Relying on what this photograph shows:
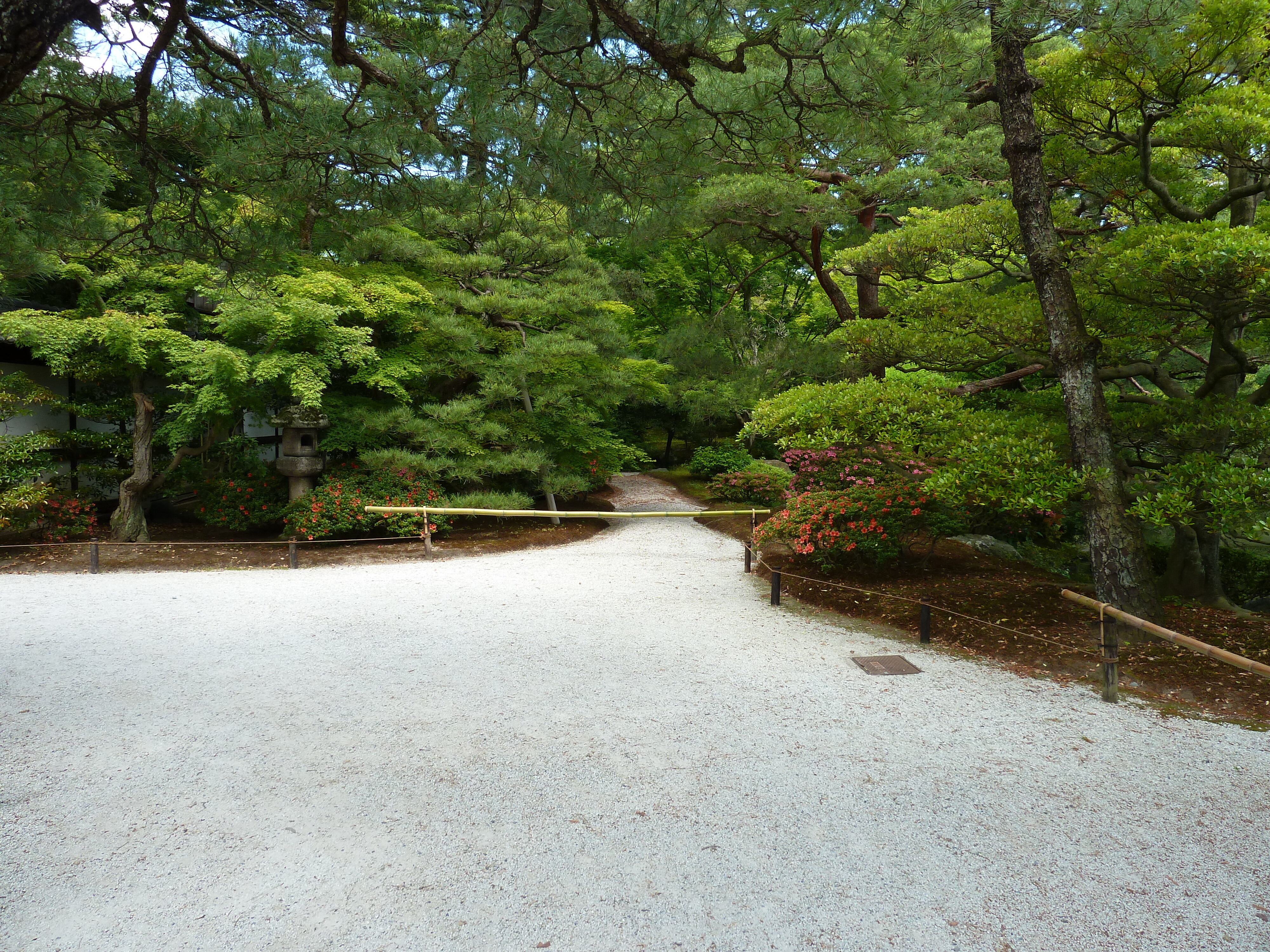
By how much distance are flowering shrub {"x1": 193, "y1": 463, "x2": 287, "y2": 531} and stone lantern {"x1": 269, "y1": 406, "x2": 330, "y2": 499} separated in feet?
1.28

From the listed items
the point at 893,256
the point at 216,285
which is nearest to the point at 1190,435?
the point at 893,256

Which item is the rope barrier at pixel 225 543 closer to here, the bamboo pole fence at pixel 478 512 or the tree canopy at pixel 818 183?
the bamboo pole fence at pixel 478 512

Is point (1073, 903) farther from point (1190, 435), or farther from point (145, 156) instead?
point (145, 156)

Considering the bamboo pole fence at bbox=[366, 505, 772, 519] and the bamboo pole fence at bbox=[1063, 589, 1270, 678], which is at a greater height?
the bamboo pole fence at bbox=[366, 505, 772, 519]

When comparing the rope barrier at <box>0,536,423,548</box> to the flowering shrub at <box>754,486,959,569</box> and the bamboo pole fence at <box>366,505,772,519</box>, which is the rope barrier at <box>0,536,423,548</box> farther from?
the flowering shrub at <box>754,486,959,569</box>

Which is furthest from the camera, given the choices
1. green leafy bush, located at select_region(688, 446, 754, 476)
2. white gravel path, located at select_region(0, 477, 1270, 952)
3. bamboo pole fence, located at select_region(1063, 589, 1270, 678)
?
green leafy bush, located at select_region(688, 446, 754, 476)

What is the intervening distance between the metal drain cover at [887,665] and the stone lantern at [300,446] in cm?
721

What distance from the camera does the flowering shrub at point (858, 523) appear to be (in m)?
6.33

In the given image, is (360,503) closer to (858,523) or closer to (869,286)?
(858,523)

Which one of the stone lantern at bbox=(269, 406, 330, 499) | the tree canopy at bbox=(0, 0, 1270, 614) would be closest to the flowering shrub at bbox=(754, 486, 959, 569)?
the tree canopy at bbox=(0, 0, 1270, 614)

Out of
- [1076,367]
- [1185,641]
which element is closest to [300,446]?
[1076,367]

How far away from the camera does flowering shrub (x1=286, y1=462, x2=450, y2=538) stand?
8516 mm

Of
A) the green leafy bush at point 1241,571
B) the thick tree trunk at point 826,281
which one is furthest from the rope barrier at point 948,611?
the thick tree trunk at point 826,281

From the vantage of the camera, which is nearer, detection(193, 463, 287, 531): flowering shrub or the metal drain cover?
the metal drain cover
